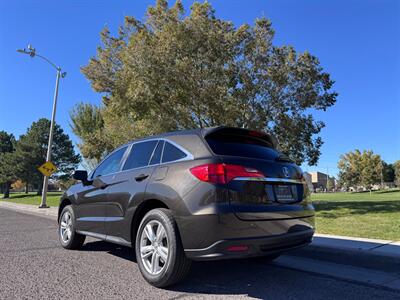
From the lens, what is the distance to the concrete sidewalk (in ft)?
17.6

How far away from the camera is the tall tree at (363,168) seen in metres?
67.3

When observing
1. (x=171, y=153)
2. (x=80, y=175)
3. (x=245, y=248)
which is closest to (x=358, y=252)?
(x=245, y=248)

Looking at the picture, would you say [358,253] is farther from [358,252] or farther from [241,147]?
[241,147]

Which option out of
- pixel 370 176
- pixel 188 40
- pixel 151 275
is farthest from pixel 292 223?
pixel 370 176

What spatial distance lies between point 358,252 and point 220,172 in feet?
9.43

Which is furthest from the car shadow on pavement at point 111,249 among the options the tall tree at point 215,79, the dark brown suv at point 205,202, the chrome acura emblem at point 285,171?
the tall tree at point 215,79

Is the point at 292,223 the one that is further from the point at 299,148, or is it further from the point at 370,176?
the point at 370,176

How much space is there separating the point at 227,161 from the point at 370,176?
6877 cm

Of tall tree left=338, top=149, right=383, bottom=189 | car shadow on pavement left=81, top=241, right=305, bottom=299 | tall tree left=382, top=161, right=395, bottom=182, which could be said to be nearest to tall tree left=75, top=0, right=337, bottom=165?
car shadow on pavement left=81, top=241, right=305, bottom=299

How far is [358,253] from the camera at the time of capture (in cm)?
566

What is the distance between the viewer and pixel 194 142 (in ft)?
15.2

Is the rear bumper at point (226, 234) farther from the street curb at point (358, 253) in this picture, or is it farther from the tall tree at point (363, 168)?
the tall tree at point (363, 168)

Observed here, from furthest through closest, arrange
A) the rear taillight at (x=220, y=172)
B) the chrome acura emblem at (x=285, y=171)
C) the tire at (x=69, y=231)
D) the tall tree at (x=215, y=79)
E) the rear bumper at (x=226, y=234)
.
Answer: the tall tree at (x=215, y=79), the tire at (x=69, y=231), the chrome acura emblem at (x=285, y=171), the rear taillight at (x=220, y=172), the rear bumper at (x=226, y=234)

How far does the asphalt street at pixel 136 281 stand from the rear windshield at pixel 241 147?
156 cm
